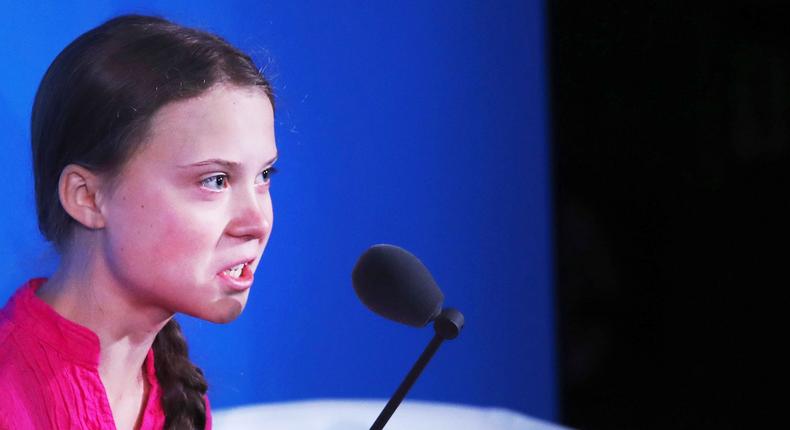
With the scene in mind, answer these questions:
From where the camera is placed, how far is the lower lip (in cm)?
82

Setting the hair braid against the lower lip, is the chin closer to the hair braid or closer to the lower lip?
the lower lip

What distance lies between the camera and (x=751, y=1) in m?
1.41

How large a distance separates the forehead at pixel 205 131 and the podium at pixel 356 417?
1.27ft

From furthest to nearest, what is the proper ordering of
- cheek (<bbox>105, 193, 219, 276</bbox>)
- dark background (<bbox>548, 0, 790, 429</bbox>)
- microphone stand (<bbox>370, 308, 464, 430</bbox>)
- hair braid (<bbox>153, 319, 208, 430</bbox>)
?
dark background (<bbox>548, 0, 790, 429</bbox>), hair braid (<bbox>153, 319, 208, 430</bbox>), cheek (<bbox>105, 193, 219, 276</bbox>), microphone stand (<bbox>370, 308, 464, 430</bbox>)

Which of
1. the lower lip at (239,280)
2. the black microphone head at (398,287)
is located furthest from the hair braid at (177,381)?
the black microphone head at (398,287)

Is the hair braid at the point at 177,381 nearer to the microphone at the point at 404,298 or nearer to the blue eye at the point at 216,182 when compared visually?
the blue eye at the point at 216,182

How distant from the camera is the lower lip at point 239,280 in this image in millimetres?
825

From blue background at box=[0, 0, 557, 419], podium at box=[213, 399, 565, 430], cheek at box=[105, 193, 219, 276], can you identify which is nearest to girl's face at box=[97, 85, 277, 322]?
cheek at box=[105, 193, 219, 276]

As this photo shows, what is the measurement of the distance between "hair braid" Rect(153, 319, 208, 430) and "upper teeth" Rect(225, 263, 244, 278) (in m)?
0.19

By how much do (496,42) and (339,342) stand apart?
499 millimetres

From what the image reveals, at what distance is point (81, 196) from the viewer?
0.81 meters

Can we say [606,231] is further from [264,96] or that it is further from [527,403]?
[264,96]

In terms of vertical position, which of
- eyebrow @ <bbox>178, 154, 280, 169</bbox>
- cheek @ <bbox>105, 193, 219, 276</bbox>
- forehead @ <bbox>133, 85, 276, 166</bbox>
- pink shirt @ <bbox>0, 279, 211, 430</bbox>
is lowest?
pink shirt @ <bbox>0, 279, 211, 430</bbox>

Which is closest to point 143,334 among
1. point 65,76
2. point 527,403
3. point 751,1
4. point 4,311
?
point 4,311
